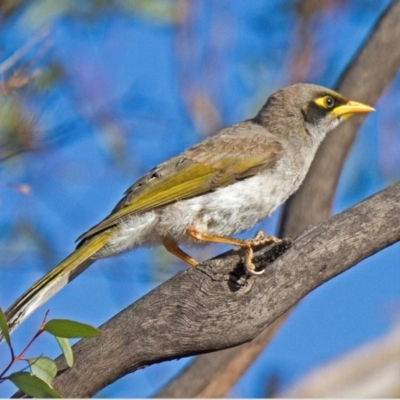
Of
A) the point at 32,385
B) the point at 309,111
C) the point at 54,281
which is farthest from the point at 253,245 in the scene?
the point at 309,111

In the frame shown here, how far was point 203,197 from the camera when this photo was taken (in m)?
5.60

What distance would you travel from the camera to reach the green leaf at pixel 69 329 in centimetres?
347

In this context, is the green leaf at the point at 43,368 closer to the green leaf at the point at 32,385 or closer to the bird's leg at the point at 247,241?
the green leaf at the point at 32,385

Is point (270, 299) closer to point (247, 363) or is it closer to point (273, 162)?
point (273, 162)

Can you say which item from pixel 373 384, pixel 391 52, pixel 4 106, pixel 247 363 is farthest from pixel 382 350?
pixel 4 106

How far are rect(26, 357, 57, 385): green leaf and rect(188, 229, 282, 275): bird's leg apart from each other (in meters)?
1.07

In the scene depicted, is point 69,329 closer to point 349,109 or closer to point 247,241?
point 247,241

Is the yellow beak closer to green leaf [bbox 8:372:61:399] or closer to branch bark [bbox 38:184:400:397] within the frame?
branch bark [bbox 38:184:400:397]

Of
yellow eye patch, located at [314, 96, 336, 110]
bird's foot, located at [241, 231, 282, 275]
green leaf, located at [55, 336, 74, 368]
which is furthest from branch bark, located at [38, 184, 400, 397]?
yellow eye patch, located at [314, 96, 336, 110]

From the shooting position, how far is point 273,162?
19.4ft

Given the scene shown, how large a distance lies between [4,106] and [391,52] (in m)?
3.29

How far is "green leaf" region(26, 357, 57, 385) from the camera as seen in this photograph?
361cm

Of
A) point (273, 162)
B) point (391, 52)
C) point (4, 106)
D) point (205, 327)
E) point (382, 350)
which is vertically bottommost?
point (205, 327)

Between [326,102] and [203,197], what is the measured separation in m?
1.37
